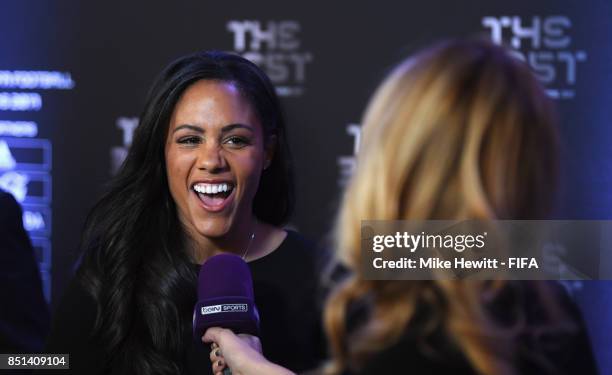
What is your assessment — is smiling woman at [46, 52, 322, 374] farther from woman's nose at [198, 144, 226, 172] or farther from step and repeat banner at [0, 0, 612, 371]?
step and repeat banner at [0, 0, 612, 371]

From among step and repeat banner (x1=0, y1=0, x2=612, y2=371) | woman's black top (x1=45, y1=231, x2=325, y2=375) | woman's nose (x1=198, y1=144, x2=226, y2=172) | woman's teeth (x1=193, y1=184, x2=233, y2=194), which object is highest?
step and repeat banner (x1=0, y1=0, x2=612, y2=371)

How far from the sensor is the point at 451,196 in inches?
40.3

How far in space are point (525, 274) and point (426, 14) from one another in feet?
6.46

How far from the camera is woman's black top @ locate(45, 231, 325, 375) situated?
5.67 feet

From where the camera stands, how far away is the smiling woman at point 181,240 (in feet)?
5.71

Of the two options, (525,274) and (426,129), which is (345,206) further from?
(525,274)

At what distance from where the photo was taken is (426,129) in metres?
1.03

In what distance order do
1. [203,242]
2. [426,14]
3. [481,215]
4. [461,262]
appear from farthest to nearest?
1. [426,14]
2. [203,242]
3. [461,262]
4. [481,215]

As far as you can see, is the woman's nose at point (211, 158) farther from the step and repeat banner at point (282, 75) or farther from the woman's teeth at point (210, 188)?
the step and repeat banner at point (282, 75)

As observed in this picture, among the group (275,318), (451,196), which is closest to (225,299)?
(275,318)

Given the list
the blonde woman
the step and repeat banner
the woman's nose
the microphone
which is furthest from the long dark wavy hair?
the step and repeat banner

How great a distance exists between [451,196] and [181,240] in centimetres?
102

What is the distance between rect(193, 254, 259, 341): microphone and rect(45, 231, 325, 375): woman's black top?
186 millimetres

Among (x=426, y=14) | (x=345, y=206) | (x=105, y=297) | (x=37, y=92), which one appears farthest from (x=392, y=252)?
(x=37, y=92)
